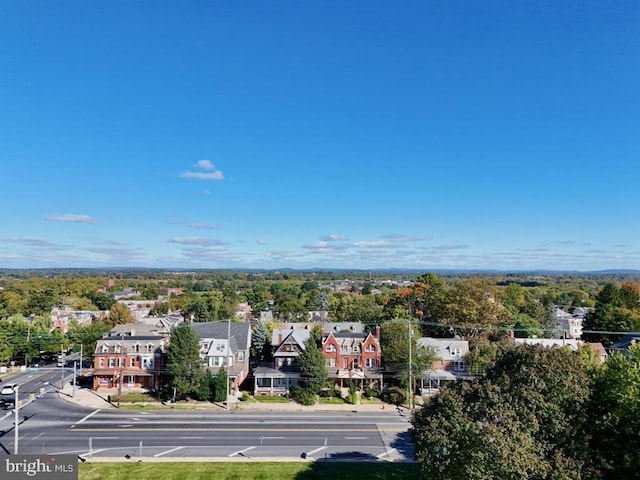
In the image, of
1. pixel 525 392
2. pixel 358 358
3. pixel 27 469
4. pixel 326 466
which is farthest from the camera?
pixel 358 358

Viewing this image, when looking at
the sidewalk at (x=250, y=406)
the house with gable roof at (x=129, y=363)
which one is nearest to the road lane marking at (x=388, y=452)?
the sidewalk at (x=250, y=406)

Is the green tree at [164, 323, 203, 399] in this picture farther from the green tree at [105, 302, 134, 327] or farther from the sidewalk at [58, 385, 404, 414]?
the green tree at [105, 302, 134, 327]

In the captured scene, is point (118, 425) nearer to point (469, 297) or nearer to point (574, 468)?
point (574, 468)

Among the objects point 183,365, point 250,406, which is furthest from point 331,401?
point 183,365

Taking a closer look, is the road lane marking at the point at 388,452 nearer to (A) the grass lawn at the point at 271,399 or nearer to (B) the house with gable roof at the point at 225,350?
(A) the grass lawn at the point at 271,399

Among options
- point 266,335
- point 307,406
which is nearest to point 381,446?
point 307,406

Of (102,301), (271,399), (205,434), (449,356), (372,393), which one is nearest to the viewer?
(205,434)

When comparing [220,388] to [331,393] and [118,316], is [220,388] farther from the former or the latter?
[118,316]
